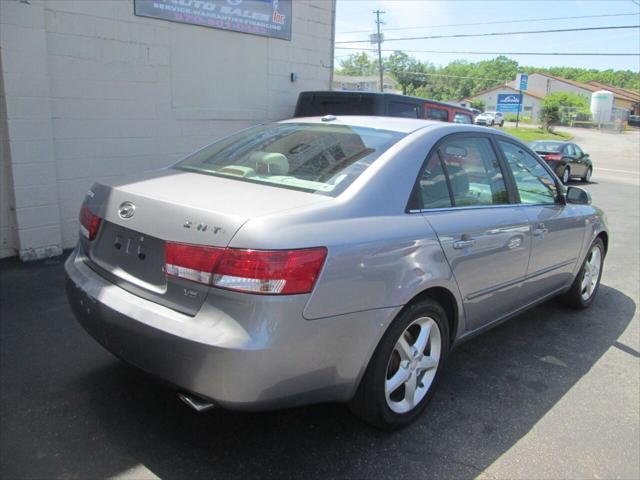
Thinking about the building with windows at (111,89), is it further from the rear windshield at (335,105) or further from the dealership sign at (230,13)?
the rear windshield at (335,105)

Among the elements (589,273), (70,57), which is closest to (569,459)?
(589,273)

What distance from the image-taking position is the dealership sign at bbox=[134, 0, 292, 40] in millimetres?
Answer: 6621

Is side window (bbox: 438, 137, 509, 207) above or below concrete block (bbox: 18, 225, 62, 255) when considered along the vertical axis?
above

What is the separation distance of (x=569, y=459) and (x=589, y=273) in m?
2.60

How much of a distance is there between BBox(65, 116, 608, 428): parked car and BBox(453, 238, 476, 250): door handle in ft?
0.04

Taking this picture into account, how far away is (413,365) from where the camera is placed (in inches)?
116

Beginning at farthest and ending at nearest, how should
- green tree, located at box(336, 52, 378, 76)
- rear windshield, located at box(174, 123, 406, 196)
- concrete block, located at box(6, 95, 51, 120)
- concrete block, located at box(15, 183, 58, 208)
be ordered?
green tree, located at box(336, 52, 378, 76) → concrete block, located at box(15, 183, 58, 208) → concrete block, located at box(6, 95, 51, 120) → rear windshield, located at box(174, 123, 406, 196)

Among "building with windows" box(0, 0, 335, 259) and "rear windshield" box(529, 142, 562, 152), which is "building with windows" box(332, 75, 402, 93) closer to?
"rear windshield" box(529, 142, 562, 152)

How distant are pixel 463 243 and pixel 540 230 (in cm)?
108

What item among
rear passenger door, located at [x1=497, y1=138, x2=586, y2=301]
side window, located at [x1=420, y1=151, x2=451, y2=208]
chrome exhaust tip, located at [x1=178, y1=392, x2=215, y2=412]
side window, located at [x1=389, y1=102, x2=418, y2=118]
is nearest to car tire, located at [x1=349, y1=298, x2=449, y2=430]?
side window, located at [x1=420, y1=151, x2=451, y2=208]

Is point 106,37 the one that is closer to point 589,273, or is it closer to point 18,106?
point 18,106

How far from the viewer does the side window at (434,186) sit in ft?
9.86

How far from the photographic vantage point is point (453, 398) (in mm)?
3361

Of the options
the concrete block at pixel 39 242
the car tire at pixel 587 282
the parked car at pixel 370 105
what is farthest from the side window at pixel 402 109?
the concrete block at pixel 39 242
